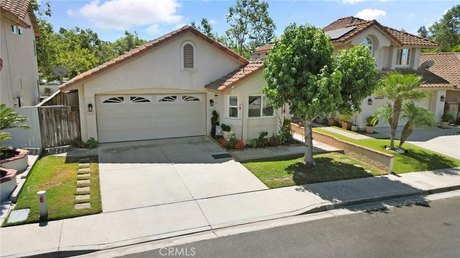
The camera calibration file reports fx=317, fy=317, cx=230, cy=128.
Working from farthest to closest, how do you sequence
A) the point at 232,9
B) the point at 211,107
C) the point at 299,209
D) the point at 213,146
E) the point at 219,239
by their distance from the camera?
the point at 232,9, the point at 211,107, the point at 213,146, the point at 299,209, the point at 219,239

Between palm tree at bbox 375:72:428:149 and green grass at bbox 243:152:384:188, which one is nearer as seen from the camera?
green grass at bbox 243:152:384:188

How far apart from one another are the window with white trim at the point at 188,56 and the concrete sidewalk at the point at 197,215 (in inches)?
316

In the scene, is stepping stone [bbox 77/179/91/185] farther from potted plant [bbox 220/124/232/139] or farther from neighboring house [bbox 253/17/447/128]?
neighboring house [bbox 253/17/447/128]

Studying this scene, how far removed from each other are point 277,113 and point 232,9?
24.1m

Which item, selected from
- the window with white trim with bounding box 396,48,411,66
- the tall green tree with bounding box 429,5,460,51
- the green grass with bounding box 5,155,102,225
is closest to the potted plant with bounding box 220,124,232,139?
the green grass with bounding box 5,155,102,225

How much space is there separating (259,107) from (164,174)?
20.3 feet

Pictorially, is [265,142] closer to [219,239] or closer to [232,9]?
[219,239]

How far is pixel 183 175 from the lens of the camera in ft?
36.6

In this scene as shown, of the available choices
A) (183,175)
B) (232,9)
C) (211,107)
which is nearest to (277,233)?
(183,175)

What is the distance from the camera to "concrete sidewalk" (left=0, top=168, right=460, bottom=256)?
22.9 feet

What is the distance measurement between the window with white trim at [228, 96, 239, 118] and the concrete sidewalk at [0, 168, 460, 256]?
5.87 meters

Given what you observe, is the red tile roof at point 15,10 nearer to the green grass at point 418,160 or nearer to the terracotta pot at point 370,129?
the green grass at point 418,160

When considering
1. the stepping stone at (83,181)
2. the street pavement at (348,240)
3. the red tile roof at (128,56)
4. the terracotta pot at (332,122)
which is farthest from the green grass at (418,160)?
the stepping stone at (83,181)

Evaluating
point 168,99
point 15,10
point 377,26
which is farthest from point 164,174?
Result: point 377,26
